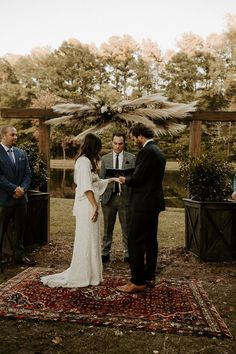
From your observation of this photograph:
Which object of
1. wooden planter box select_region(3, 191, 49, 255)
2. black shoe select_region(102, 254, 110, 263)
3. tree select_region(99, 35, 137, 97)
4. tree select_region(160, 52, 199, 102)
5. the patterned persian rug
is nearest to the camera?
the patterned persian rug

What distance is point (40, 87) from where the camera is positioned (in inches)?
1267

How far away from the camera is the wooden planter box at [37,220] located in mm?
6719

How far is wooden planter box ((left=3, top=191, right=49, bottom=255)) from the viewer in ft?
22.0

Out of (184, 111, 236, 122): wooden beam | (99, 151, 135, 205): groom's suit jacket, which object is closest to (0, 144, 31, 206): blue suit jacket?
(99, 151, 135, 205): groom's suit jacket

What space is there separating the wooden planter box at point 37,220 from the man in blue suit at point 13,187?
0.72 m

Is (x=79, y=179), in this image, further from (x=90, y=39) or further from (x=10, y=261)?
(x=90, y=39)

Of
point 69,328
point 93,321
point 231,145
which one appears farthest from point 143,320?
point 231,145

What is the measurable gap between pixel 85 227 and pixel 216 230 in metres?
2.39

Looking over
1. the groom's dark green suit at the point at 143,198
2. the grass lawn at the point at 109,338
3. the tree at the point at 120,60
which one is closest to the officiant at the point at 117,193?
the groom's dark green suit at the point at 143,198

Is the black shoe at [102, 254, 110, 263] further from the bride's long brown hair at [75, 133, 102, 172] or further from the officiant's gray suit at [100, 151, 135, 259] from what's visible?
the bride's long brown hair at [75, 133, 102, 172]

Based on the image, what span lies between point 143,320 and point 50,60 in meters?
31.0

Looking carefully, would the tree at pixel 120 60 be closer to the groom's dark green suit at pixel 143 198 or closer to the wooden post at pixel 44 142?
the wooden post at pixel 44 142

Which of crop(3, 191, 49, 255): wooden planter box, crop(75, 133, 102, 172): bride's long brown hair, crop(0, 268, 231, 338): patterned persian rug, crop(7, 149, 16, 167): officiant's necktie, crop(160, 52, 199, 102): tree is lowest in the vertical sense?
crop(0, 268, 231, 338): patterned persian rug

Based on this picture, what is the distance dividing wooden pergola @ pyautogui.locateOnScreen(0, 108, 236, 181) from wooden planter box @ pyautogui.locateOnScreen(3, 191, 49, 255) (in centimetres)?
78
